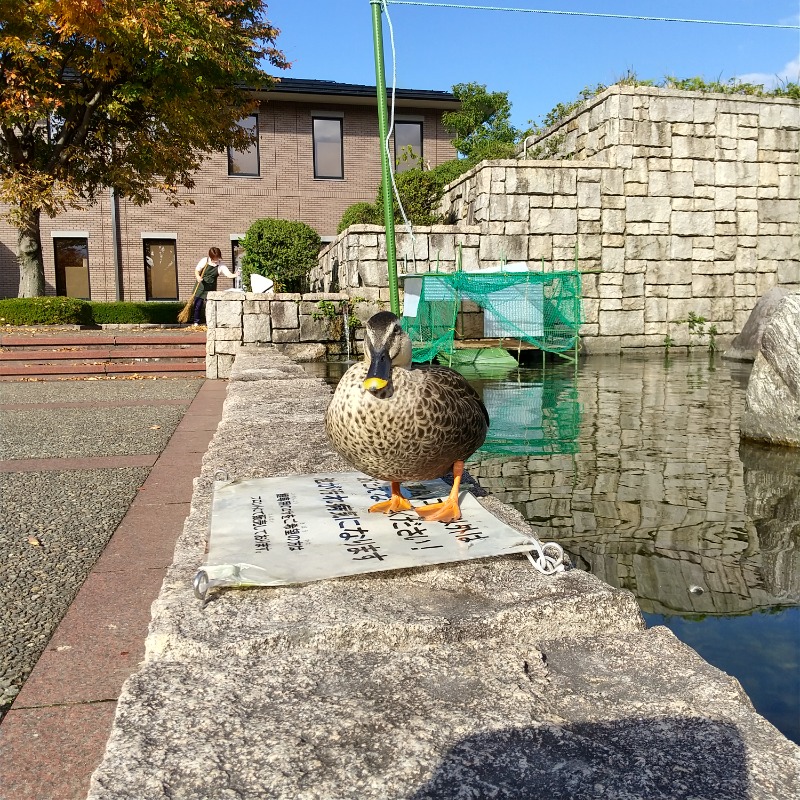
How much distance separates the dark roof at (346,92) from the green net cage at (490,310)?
13210 millimetres

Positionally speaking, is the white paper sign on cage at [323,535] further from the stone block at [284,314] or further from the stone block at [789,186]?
the stone block at [789,186]

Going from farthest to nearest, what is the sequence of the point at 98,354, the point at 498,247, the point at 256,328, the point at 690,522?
the point at 498,247 → the point at 98,354 → the point at 256,328 → the point at 690,522

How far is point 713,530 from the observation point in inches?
140

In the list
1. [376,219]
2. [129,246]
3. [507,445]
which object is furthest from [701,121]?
[129,246]

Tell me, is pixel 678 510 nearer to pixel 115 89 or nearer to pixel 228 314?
pixel 228 314

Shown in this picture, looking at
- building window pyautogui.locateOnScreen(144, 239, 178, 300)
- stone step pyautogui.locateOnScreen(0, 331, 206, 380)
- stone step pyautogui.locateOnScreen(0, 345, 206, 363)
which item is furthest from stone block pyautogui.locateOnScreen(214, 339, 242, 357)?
building window pyautogui.locateOnScreen(144, 239, 178, 300)

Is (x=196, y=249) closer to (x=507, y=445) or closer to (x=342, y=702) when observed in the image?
(x=507, y=445)

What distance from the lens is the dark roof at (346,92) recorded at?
2281 centimetres

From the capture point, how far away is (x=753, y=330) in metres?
12.3

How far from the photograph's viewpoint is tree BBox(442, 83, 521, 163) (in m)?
Result: 23.9

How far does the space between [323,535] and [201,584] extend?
0.55 m

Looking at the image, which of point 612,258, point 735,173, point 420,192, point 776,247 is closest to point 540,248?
point 612,258

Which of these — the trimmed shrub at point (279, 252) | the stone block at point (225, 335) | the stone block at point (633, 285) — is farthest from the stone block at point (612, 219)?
the trimmed shrub at point (279, 252)

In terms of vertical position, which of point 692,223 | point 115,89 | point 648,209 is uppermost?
point 115,89
